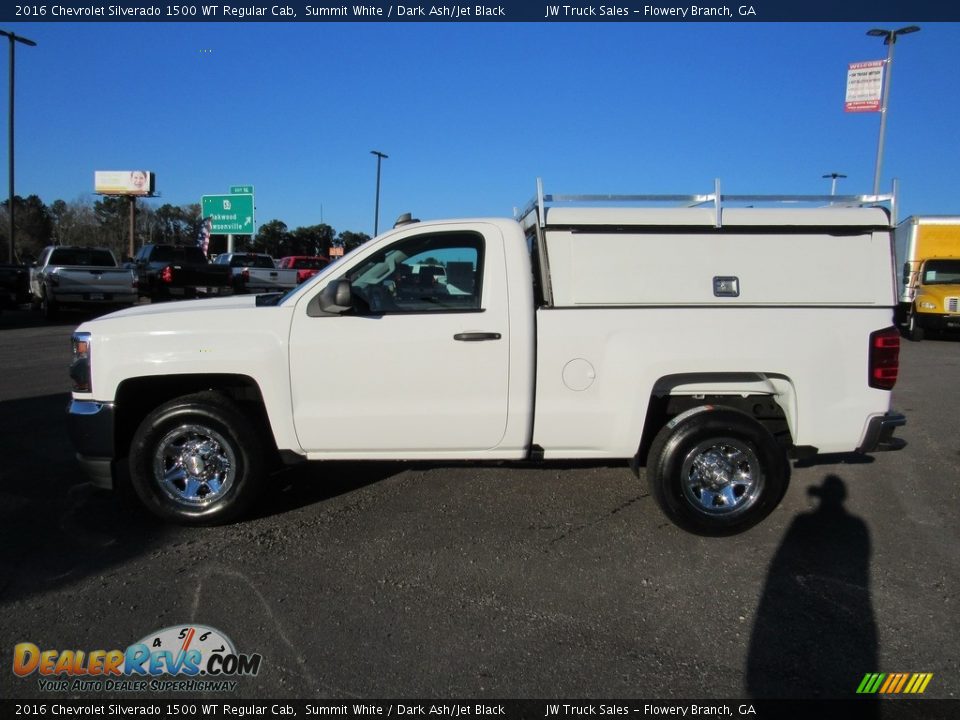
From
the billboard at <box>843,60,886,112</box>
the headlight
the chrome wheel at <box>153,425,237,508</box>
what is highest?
the billboard at <box>843,60,886,112</box>

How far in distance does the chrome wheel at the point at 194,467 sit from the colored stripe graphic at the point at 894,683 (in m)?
3.63

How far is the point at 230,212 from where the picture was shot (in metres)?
38.1

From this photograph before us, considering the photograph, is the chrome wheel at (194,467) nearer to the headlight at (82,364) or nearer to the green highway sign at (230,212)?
the headlight at (82,364)

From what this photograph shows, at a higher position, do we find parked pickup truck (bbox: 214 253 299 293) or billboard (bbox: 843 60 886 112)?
billboard (bbox: 843 60 886 112)

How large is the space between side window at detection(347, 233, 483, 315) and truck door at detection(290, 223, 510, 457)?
2cm

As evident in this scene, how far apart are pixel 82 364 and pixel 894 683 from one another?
4.75 metres

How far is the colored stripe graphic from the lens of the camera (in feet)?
9.58

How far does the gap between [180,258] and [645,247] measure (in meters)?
21.7

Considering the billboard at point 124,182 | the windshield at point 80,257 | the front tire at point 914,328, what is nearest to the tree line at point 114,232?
the billboard at point 124,182

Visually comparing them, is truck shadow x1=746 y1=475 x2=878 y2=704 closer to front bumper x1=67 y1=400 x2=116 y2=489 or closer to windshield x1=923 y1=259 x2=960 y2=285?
front bumper x1=67 y1=400 x2=116 y2=489

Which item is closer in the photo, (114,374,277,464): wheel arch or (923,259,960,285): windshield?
(114,374,277,464): wheel arch

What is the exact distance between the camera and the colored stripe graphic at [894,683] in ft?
9.58

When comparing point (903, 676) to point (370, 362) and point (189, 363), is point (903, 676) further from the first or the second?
point (189, 363)

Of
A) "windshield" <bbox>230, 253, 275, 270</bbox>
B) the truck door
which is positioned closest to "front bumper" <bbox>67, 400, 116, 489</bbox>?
the truck door
